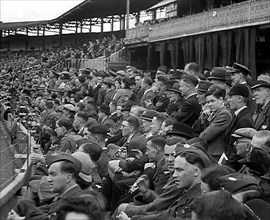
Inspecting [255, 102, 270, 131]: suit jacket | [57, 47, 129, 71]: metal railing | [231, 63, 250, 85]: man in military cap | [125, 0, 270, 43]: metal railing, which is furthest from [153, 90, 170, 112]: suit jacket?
[57, 47, 129, 71]: metal railing

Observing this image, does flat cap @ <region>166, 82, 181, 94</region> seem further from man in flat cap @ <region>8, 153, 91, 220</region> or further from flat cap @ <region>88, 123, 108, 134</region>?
man in flat cap @ <region>8, 153, 91, 220</region>

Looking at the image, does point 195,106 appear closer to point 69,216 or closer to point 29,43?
point 69,216

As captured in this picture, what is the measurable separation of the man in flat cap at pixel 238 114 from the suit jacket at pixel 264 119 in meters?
0.23

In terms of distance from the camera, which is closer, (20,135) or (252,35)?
(20,135)

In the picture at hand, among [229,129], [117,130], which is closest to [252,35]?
[117,130]

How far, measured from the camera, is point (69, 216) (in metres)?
3.67

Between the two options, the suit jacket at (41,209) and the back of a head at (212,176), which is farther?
the suit jacket at (41,209)

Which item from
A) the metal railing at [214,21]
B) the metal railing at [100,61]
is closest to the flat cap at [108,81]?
the metal railing at [214,21]

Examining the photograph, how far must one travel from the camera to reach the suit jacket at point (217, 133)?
8.49 m

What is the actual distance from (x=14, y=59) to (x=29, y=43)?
6690 millimetres

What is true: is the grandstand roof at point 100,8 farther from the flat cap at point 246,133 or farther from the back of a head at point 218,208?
the back of a head at point 218,208

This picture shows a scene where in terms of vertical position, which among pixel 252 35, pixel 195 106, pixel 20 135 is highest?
pixel 252 35

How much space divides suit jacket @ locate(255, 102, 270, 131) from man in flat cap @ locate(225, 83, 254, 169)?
0.23m

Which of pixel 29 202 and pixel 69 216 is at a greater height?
pixel 69 216
